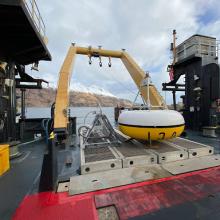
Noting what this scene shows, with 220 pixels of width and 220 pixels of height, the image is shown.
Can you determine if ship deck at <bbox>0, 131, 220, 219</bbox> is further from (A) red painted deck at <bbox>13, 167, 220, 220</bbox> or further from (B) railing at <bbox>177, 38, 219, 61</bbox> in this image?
(B) railing at <bbox>177, 38, 219, 61</bbox>

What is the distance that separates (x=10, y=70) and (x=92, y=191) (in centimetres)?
520

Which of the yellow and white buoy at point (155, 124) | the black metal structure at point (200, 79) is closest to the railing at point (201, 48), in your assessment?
the black metal structure at point (200, 79)

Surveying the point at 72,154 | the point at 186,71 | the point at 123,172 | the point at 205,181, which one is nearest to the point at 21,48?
the point at 72,154

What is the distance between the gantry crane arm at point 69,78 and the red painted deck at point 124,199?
2444 millimetres

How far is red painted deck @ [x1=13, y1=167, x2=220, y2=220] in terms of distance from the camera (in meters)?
2.31

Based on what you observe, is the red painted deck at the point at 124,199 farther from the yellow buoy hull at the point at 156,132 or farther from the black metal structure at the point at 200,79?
the black metal structure at the point at 200,79

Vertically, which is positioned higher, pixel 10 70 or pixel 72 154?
pixel 10 70

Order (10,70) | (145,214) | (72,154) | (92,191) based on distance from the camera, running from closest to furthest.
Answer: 1. (145,214)
2. (92,191)
3. (72,154)
4. (10,70)

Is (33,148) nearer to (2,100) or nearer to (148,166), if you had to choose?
(2,100)

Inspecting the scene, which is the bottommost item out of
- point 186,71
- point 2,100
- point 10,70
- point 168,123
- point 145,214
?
point 145,214

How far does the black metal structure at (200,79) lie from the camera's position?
7582mm

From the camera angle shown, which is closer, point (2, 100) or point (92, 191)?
point (92, 191)

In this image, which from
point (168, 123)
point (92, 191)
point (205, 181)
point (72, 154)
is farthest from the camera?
point (72, 154)

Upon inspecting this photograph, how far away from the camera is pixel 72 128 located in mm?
8594
